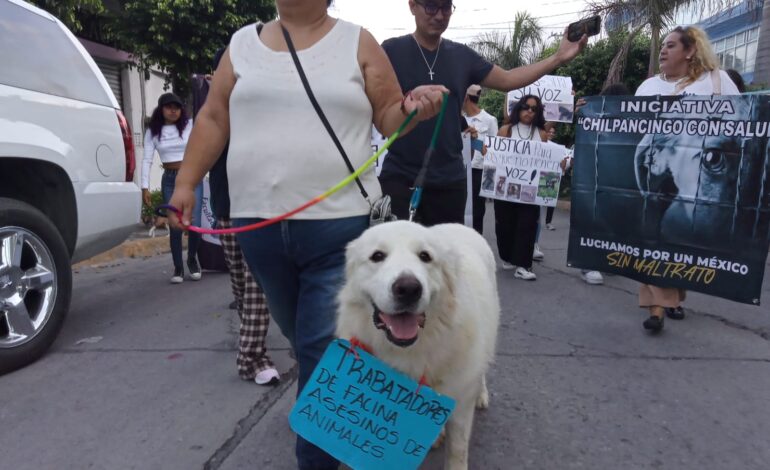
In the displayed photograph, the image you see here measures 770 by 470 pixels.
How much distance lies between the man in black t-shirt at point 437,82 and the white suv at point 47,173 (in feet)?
7.63

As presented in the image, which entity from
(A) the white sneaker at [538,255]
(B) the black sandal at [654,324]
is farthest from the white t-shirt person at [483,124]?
(B) the black sandal at [654,324]

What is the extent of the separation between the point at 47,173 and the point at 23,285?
2.68ft

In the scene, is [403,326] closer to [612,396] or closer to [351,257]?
[351,257]

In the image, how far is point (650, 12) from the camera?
42.4 ft

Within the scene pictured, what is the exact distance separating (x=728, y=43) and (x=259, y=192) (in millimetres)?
33305

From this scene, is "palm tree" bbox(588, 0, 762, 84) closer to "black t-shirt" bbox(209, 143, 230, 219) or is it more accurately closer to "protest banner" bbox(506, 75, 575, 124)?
"protest banner" bbox(506, 75, 575, 124)

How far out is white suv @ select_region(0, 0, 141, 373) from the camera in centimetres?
370

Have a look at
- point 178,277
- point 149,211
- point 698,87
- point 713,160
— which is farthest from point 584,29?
point 149,211

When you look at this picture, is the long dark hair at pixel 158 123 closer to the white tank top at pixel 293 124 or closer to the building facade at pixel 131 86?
the white tank top at pixel 293 124

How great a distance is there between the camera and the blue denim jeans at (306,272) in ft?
7.23

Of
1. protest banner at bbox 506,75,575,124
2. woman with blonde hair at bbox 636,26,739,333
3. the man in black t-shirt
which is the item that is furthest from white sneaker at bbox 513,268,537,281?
protest banner at bbox 506,75,575,124

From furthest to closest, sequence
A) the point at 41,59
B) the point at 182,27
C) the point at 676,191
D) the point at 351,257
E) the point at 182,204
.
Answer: the point at 182,27 → the point at 676,191 → the point at 41,59 → the point at 182,204 → the point at 351,257

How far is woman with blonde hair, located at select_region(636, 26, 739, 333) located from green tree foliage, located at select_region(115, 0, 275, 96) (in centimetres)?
749

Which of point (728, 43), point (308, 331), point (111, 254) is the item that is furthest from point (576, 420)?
point (728, 43)
